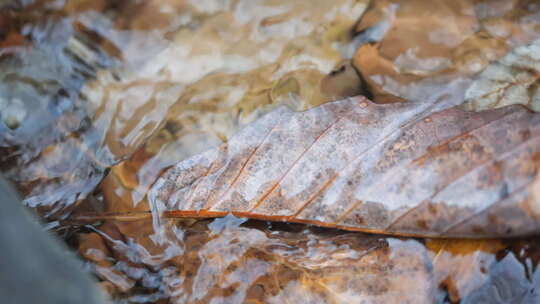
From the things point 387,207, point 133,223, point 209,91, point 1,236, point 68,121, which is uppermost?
point 1,236

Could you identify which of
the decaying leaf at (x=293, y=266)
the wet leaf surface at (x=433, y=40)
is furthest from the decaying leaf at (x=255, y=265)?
the wet leaf surface at (x=433, y=40)

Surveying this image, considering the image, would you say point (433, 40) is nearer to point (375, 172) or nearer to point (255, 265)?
point (375, 172)

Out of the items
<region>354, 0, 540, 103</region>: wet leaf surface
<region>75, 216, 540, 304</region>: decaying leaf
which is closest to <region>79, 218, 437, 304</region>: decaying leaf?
<region>75, 216, 540, 304</region>: decaying leaf

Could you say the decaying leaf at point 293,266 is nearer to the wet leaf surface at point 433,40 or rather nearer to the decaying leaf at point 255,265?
the decaying leaf at point 255,265

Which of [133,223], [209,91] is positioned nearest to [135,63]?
[209,91]

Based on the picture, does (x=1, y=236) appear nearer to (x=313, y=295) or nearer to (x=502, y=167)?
(x=313, y=295)

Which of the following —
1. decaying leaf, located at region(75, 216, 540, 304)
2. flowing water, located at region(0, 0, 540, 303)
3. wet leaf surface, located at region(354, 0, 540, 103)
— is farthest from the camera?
wet leaf surface, located at region(354, 0, 540, 103)

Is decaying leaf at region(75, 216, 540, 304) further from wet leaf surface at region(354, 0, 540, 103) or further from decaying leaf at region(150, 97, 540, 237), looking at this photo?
wet leaf surface at region(354, 0, 540, 103)
